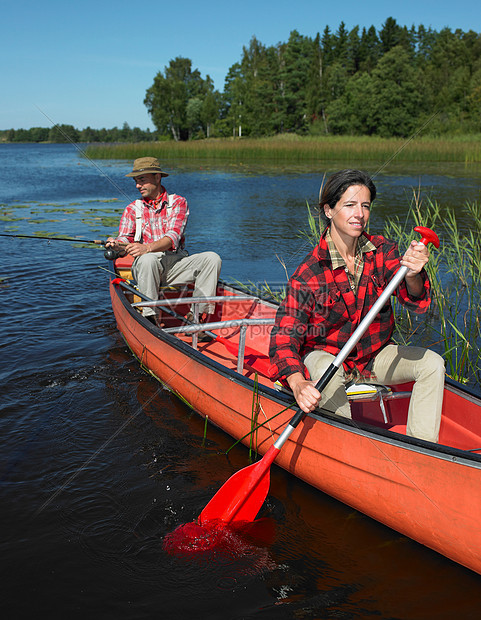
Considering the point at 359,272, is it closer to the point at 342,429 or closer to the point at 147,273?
the point at 342,429

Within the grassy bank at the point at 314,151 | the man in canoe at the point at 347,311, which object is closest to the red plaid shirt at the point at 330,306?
the man in canoe at the point at 347,311

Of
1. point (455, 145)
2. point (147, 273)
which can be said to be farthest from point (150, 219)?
point (455, 145)

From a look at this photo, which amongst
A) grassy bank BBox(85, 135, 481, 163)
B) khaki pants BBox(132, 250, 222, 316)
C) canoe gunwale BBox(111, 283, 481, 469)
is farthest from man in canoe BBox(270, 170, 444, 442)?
grassy bank BBox(85, 135, 481, 163)

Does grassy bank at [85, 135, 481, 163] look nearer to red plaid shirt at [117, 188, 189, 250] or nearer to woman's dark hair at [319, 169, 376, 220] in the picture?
red plaid shirt at [117, 188, 189, 250]

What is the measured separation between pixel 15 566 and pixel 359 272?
2463mm

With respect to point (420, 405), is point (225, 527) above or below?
below

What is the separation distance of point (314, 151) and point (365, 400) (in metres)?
26.5

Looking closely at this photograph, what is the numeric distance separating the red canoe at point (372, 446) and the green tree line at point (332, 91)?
35.5m

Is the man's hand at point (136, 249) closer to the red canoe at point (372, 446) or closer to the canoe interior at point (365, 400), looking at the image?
the canoe interior at point (365, 400)

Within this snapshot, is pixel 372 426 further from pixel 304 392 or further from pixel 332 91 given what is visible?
pixel 332 91

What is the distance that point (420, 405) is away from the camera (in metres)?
2.88

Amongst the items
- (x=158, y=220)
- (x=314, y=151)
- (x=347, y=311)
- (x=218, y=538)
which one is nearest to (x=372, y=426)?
(x=347, y=311)

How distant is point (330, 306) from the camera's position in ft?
9.84

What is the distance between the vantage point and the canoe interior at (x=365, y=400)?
311 centimetres
